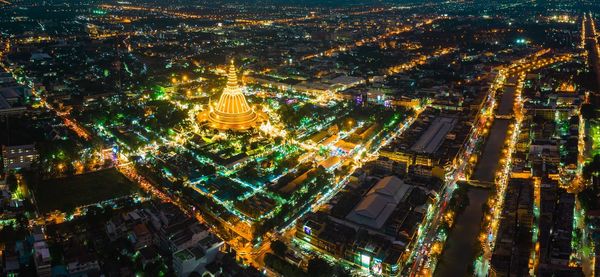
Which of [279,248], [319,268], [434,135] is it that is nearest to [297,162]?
[279,248]

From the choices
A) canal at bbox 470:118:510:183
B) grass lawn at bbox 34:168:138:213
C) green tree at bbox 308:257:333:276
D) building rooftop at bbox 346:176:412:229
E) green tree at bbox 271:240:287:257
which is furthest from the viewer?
canal at bbox 470:118:510:183

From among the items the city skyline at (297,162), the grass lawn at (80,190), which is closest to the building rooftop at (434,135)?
the city skyline at (297,162)

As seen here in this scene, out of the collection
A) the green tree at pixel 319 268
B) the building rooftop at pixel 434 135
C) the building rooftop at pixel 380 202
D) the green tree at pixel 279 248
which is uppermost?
the building rooftop at pixel 434 135

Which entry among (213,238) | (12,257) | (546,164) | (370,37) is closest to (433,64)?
(370,37)

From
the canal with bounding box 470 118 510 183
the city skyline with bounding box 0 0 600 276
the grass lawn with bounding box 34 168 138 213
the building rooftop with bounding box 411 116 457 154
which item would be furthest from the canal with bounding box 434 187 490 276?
the grass lawn with bounding box 34 168 138 213

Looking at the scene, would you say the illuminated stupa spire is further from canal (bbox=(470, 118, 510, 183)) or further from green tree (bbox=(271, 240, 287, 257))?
canal (bbox=(470, 118, 510, 183))

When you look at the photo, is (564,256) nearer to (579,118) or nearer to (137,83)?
(579,118)

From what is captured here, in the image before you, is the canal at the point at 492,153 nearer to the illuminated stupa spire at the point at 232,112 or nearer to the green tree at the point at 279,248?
the green tree at the point at 279,248
